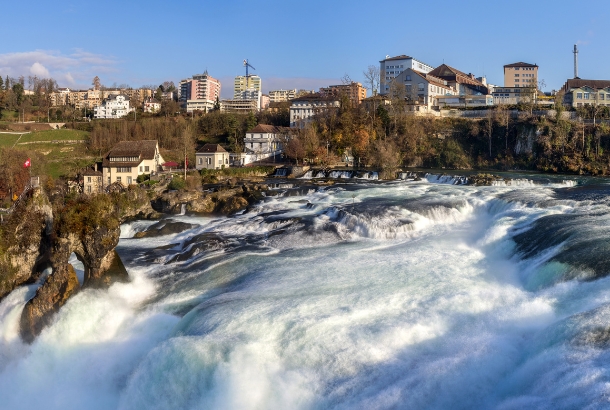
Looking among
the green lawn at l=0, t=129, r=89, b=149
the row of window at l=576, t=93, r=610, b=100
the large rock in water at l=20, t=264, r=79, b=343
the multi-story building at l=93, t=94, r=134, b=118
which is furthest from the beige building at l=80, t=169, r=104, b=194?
the row of window at l=576, t=93, r=610, b=100

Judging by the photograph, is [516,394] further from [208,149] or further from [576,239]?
[208,149]

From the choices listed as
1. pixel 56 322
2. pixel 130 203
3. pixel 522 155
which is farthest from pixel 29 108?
pixel 56 322

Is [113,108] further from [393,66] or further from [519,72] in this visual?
[519,72]

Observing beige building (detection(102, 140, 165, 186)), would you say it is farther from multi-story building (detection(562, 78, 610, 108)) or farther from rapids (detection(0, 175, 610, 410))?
multi-story building (detection(562, 78, 610, 108))

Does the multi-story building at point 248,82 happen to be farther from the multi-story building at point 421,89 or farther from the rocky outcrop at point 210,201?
the rocky outcrop at point 210,201

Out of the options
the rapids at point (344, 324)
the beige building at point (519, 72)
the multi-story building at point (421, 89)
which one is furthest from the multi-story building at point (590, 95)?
the rapids at point (344, 324)
